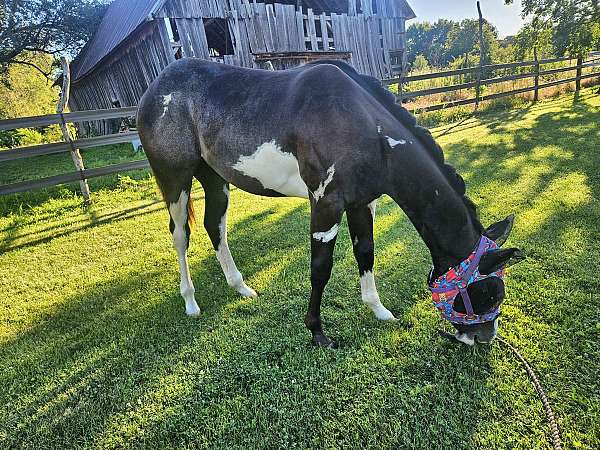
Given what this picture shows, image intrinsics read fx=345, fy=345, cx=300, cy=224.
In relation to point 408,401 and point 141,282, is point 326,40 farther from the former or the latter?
point 408,401

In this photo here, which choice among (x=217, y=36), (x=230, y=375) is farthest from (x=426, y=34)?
(x=230, y=375)

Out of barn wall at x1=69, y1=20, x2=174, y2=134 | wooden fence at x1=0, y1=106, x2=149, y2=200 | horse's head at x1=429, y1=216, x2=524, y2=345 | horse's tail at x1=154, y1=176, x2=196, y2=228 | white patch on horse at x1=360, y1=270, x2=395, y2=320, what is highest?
barn wall at x1=69, y1=20, x2=174, y2=134

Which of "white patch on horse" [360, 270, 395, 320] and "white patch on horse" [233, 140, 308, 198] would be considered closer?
"white patch on horse" [233, 140, 308, 198]

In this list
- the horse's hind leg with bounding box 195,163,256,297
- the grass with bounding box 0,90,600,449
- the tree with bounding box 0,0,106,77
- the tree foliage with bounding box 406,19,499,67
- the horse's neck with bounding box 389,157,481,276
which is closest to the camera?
the grass with bounding box 0,90,600,449

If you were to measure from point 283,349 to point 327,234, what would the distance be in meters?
0.91

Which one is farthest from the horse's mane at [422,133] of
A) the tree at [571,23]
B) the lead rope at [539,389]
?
the tree at [571,23]

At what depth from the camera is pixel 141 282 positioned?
3555 millimetres

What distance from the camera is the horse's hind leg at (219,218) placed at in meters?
3.15

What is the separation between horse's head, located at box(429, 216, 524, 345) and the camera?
1903mm

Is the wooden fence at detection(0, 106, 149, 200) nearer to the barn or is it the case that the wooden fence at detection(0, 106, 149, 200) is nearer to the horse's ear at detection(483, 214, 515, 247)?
the barn

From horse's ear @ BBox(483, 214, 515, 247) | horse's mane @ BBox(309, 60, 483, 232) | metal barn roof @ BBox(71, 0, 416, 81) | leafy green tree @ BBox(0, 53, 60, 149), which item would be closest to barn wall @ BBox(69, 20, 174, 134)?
metal barn roof @ BBox(71, 0, 416, 81)

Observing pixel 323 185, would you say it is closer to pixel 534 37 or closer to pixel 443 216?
pixel 443 216

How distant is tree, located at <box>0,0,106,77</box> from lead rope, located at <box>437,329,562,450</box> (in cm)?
2343

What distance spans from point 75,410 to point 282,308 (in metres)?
1.54
